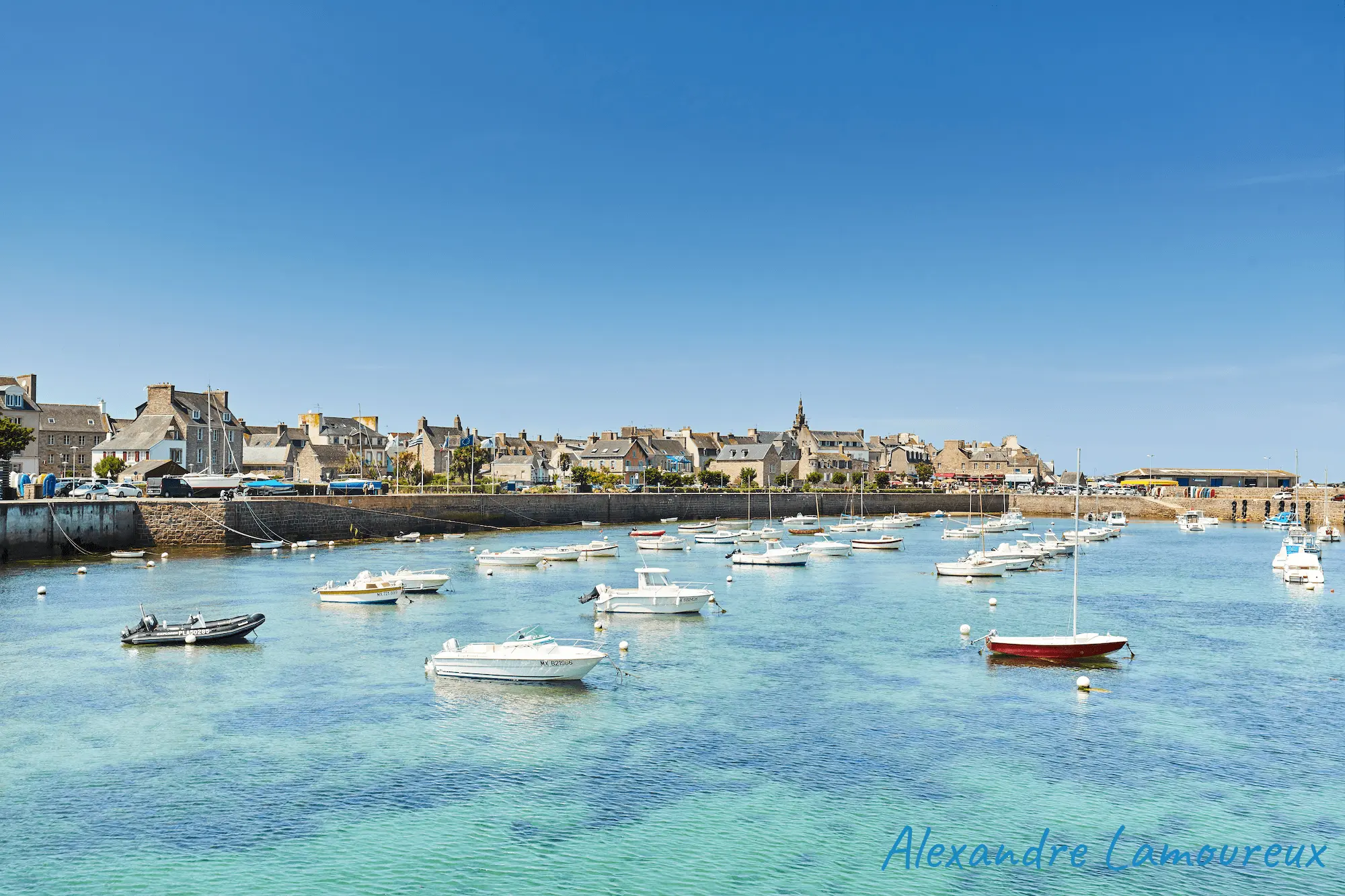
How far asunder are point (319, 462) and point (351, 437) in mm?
18109

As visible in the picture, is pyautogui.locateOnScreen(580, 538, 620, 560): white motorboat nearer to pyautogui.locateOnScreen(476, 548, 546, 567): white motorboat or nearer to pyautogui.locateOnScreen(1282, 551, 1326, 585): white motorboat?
pyautogui.locateOnScreen(476, 548, 546, 567): white motorboat

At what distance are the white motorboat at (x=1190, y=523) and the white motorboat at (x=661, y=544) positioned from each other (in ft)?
218

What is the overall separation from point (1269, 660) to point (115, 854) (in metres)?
36.4

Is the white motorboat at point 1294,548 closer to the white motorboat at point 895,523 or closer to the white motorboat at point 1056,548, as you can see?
the white motorboat at point 1056,548

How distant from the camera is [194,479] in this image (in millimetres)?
79000

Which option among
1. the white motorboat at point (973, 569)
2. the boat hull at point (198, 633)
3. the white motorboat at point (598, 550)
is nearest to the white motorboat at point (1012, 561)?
the white motorboat at point (973, 569)

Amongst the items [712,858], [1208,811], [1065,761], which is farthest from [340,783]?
[1208,811]

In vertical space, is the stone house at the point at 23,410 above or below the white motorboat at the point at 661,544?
above

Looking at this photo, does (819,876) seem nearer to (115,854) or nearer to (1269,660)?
(115,854)

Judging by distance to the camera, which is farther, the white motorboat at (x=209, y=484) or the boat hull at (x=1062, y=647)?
the white motorboat at (x=209, y=484)

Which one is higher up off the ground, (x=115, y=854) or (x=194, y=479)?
(x=194, y=479)

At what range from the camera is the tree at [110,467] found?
97438mm

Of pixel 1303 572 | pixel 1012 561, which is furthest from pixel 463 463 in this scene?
pixel 1303 572

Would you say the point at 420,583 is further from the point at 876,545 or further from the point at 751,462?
the point at 751,462
